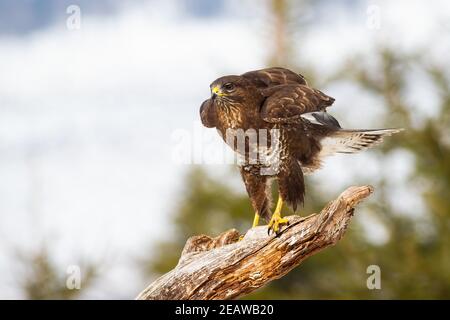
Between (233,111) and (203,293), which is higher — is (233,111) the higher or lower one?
the higher one

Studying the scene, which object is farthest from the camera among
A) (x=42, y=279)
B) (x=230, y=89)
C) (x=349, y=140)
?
(x=42, y=279)

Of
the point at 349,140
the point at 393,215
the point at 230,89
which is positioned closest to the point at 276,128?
the point at 230,89

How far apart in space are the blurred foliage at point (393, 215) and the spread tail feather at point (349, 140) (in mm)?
14670

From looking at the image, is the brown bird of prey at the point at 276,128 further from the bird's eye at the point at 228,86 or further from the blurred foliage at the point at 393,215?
the blurred foliage at the point at 393,215

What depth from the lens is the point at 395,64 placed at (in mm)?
25094

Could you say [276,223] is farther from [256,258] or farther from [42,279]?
[42,279]

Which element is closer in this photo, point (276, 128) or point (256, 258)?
point (276, 128)

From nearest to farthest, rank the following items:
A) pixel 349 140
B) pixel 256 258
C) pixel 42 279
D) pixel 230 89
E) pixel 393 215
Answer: pixel 230 89 → pixel 256 258 → pixel 349 140 → pixel 42 279 → pixel 393 215

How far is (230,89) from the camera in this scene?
311 inches

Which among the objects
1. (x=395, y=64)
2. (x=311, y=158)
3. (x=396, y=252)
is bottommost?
(x=396, y=252)

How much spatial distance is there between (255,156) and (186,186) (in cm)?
2110

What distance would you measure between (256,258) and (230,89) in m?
1.64
